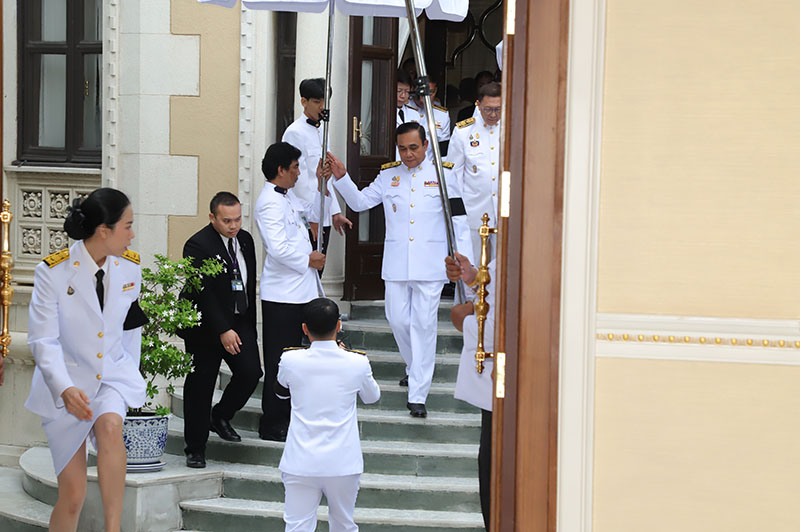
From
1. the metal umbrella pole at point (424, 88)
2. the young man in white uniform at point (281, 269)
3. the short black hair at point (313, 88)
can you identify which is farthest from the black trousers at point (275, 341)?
the short black hair at point (313, 88)

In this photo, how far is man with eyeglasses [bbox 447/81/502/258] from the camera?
24.6 feet

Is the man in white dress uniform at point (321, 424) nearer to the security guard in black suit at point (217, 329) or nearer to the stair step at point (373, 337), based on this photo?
the security guard in black suit at point (217, 329)

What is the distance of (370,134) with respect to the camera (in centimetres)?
855

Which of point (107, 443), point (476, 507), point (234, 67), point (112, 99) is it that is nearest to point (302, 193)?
point (234, 67)

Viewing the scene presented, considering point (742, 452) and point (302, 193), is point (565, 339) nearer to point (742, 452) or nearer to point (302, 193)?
point (742, 452)

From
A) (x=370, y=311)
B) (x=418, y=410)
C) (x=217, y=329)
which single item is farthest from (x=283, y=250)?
(x=370, y=311)

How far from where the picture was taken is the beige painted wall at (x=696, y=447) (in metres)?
2.88

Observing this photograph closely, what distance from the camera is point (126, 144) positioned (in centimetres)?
817

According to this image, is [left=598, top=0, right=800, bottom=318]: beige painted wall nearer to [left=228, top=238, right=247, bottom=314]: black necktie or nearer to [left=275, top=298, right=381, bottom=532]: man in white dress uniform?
[left=275, top=298, right=381, bottom=532]: man in white dress uniform

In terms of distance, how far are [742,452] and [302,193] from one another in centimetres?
479

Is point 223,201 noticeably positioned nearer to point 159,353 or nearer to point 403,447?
point 159,353

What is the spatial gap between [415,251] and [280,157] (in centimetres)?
111

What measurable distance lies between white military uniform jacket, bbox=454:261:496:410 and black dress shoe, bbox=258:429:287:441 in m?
2.38

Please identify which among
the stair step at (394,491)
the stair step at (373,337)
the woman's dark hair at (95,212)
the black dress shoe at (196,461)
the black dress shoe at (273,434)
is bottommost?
the stair step at (394,491)
